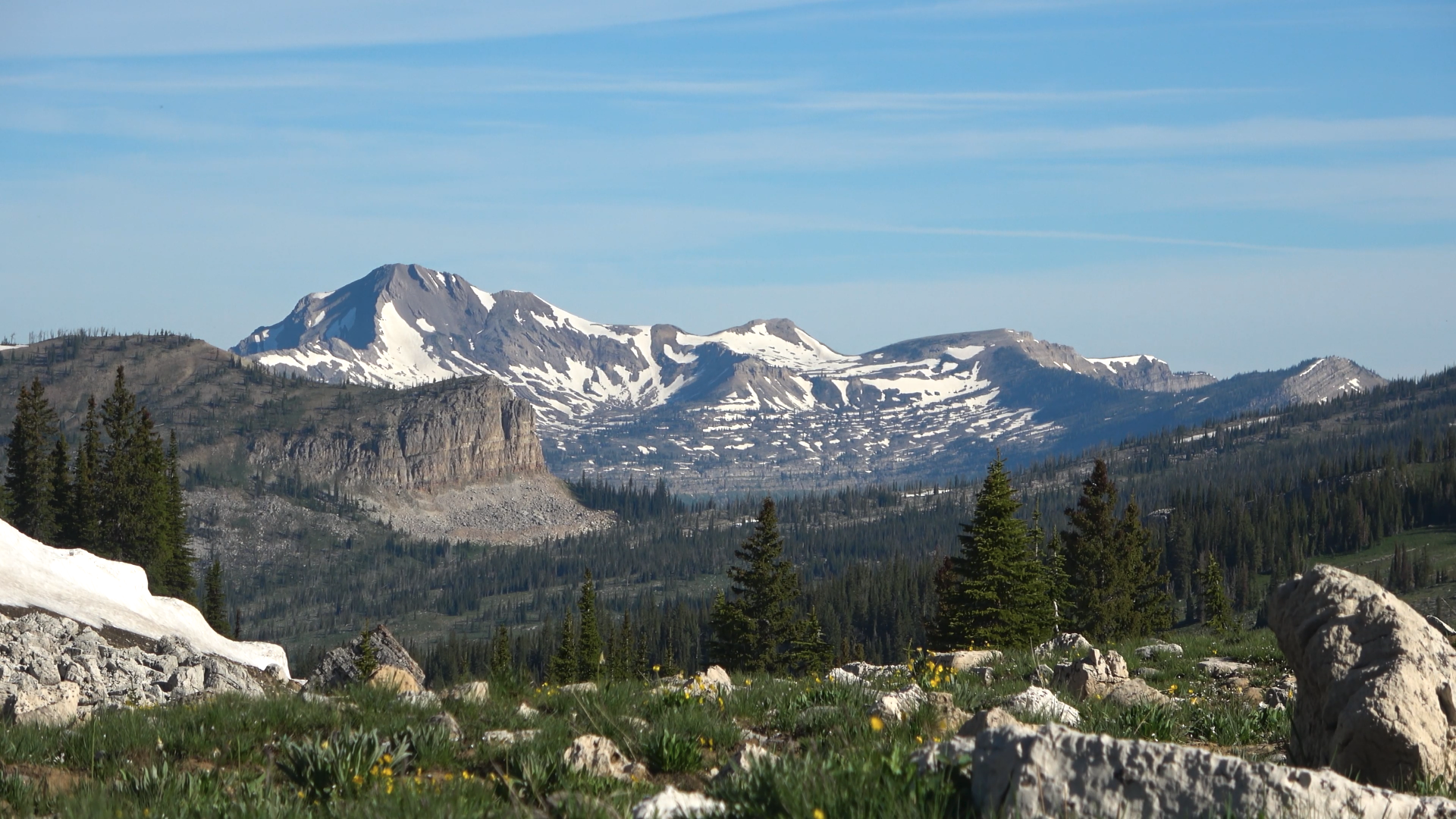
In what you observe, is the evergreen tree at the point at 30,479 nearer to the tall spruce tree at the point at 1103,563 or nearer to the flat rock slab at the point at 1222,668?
the tall spruce tree at the point at 1103,563

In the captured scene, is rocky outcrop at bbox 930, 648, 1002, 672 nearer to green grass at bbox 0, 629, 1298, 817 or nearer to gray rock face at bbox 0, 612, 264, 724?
green grass at bbox 0, 629, 1298, 817

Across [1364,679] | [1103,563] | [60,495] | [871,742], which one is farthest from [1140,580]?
[60,495]

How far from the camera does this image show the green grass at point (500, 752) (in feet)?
23.4

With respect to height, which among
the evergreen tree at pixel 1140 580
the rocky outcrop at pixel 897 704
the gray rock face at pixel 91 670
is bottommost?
the evergreen tree at pixel 1140 580

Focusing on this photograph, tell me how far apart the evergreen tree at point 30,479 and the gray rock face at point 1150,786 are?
92659 mm

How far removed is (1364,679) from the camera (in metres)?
9.02

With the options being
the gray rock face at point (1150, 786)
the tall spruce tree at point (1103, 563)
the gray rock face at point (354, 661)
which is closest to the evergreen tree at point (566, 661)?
the gray rock face at point (354, 661)

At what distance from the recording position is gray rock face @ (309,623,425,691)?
67.1 feet

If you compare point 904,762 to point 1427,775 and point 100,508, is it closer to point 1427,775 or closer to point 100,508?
point 1427,775

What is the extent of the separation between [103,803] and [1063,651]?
57.2 ft

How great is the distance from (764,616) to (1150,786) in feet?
215

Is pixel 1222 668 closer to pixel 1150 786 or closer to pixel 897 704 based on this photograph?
pixel 897 704

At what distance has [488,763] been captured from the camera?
32.6ft

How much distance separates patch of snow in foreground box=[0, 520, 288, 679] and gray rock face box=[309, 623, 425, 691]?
1.79 m
